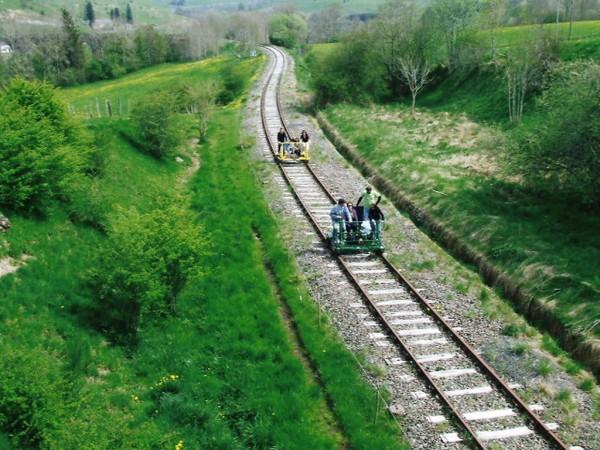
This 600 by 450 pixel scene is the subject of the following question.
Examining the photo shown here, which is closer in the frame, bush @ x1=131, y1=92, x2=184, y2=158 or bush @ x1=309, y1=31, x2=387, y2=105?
bush @ x1=131, y1=92, x2=184, y2=158

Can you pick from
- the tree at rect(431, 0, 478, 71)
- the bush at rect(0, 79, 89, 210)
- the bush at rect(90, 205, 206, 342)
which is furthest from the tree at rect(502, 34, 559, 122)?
the bush at rect(0, 79, 89, 210)

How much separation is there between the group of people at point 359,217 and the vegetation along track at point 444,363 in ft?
3.06

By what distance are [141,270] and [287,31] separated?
11117 cm

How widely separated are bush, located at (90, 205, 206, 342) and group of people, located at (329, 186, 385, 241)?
5644 millimetres

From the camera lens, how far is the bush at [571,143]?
18.3 metres

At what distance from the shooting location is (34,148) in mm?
17203

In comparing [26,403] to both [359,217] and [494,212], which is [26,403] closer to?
[359,217]

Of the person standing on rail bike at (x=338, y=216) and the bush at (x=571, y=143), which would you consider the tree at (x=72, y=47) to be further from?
the bush at (x=571, y=143)

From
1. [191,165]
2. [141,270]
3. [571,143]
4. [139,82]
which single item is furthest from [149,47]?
[141,270]

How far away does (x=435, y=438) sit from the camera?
1114 centimetres

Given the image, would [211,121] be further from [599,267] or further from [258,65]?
[258,65]

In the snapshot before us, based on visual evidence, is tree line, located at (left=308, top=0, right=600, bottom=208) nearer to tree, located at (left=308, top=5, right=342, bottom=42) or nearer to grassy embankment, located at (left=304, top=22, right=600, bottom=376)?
grassy embankment, located at (left=304, top=22, right=600, bottom=376)

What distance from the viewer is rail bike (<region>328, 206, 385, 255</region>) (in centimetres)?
1925

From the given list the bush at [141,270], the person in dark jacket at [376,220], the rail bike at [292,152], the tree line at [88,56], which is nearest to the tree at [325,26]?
the tree line at [88,56]
